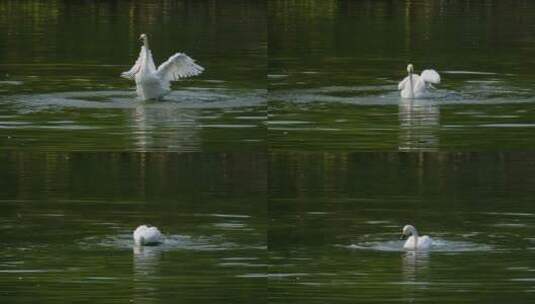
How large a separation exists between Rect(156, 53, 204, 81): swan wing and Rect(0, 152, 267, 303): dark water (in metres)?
1.28

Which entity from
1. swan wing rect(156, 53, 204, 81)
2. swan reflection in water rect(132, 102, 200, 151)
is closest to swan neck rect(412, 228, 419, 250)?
swan reflection in water rect(132, 102, 200, 151)

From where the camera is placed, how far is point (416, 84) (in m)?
25.2

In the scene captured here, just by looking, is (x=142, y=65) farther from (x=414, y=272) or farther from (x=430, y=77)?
(x=414, y=272)

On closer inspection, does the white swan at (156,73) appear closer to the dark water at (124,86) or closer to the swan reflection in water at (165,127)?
the dark water at (124,86)

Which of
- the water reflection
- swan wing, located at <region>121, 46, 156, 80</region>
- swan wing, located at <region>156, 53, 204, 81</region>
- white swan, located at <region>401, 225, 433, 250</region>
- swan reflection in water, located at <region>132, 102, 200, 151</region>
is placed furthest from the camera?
swan wing, located at <region>156, 53, 204, 81</region>

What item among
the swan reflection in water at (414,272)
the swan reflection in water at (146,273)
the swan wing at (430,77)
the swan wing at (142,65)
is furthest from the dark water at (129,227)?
the swan wing at (430,77)

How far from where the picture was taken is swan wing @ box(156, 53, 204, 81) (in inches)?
1010

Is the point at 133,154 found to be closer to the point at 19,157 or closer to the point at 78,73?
the point at 19,157

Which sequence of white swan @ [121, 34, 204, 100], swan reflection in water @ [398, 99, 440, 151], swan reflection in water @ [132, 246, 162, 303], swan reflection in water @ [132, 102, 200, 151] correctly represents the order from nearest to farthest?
1. swan reflection in water @ [132, 246, 162, 303]
2. swan reflection in water @ [132, 102, 200, 151]
3. swan reflection in water @ [398, 99, 440, 151]
4. white swan @ [121, 34, 204, 100]

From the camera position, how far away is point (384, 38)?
120 ft

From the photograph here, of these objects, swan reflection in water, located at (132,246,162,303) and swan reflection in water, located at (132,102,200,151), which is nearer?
swan reflection in water, located at (132,246,162,303)

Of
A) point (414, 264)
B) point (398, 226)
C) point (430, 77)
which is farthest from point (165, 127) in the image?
point (430, 77)

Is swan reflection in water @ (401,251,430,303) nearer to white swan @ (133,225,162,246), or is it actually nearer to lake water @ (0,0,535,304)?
lake water @ (0,0,535,304)

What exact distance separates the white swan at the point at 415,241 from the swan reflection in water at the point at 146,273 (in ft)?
7.89
